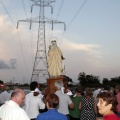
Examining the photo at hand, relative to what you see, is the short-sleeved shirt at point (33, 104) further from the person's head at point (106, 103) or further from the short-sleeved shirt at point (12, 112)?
the person's head at point (106, 103)

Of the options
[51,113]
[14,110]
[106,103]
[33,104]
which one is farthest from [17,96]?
[33,104]

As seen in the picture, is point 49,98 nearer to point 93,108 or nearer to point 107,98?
point 107,98

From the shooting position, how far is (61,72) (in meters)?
18.7

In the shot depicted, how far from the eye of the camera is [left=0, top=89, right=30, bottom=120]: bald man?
252 inches

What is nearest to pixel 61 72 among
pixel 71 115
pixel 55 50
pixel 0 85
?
pixel 55 50

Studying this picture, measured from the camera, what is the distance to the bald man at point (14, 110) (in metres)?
6.40

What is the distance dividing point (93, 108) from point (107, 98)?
21.2 feet

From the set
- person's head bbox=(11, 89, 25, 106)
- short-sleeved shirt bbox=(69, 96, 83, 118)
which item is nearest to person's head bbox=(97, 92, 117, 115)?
person's head bbox=(11, 89, 25, 106)

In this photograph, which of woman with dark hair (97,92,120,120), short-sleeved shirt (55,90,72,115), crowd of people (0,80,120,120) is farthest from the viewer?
short-sleeved shirt (55,90,72,115)

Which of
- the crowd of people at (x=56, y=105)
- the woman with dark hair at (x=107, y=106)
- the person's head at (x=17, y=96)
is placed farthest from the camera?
the person's head at (x=17, y=96)

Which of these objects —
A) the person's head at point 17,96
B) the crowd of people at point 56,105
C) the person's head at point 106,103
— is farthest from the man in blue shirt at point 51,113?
the person's head at point 106,103

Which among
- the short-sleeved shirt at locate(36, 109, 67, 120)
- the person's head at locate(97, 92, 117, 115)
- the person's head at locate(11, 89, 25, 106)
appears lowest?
the short-sleeved shirt at locate(36, 109, 67, 120)

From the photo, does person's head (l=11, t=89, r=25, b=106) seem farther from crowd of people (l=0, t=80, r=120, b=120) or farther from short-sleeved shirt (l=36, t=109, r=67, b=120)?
short-sleeved shirt (l=36, t=109, r=67, b=120)

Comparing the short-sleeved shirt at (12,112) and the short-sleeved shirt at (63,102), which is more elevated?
the short-sleeved shirt at (63,102)
